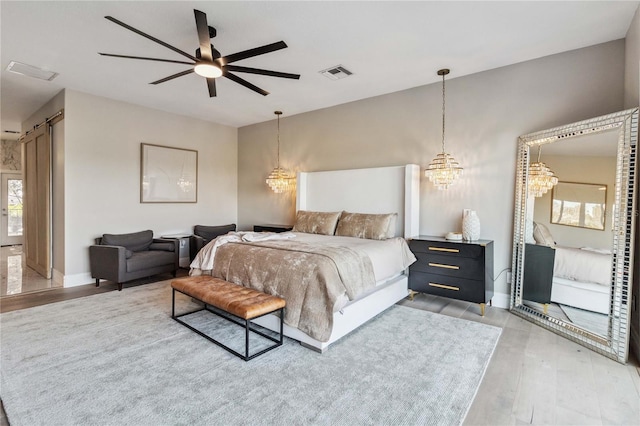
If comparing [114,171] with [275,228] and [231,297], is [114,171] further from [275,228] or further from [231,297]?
[231,297]

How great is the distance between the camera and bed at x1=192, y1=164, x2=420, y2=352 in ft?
8.96

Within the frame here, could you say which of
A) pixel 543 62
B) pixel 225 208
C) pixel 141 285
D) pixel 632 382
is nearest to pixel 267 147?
pixel 225 208

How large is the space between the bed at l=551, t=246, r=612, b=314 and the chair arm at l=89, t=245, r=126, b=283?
544 centimetres

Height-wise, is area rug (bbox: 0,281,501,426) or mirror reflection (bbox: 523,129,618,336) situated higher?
mirror reflection (bbox: 523,129,618,336)

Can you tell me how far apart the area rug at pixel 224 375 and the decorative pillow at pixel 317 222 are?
178cm

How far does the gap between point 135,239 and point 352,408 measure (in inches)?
182

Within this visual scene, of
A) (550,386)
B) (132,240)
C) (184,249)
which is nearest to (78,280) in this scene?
(132,240)

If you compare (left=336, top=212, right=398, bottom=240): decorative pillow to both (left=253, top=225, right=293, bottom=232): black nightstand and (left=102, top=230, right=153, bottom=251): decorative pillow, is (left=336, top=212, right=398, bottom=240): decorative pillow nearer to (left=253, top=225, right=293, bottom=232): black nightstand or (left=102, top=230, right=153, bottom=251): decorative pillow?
(left=253, top=225, right=293, bottom=232): black nightstand

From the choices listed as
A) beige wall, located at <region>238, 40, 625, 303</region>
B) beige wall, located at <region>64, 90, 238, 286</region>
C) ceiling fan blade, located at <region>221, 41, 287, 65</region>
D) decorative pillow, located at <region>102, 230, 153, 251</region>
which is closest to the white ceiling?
beige wall, located at <region>238, 40, 625, 303</region>

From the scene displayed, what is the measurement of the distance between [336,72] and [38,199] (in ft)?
18.5

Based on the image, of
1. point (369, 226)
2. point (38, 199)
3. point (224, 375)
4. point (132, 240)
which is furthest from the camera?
point (38, 199)

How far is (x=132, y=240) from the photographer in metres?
5.07

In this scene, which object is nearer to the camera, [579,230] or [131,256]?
[579,230]

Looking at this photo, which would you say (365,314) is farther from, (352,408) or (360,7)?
(360,7)
